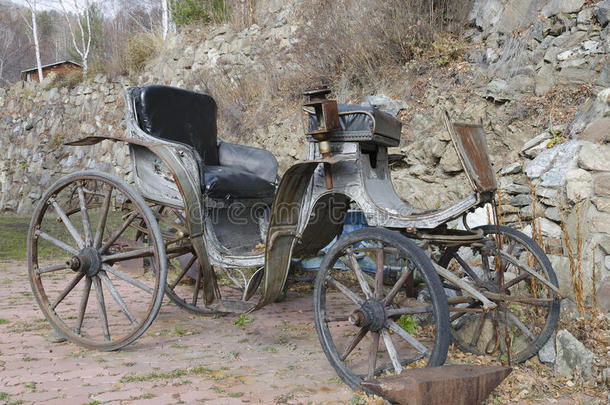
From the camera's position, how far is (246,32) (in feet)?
40.3

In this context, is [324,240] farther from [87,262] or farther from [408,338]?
[87,262]

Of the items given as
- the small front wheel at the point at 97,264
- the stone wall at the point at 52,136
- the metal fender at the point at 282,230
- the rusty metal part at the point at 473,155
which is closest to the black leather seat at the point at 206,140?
the small front wheel at the point at 97,264

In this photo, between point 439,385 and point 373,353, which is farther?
point 373,353

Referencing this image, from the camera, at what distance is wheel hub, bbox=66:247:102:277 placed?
3.45m

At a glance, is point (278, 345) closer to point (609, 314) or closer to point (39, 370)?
point (39, 370)

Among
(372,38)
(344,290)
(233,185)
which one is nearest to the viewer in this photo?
(344,290)

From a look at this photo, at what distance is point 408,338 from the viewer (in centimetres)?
250

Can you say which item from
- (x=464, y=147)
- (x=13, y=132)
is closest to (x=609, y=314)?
(x=464, y=147)

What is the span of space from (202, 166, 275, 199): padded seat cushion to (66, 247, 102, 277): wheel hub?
33.8 inches

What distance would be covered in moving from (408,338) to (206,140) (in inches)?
100

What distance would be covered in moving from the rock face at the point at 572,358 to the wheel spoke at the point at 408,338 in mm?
973

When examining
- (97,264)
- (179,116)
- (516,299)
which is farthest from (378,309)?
(179,116)

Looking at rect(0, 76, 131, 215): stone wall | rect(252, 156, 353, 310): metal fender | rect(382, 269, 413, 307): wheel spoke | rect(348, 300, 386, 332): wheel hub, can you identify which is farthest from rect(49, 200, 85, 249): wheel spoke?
rect(0, 76, 131, 215): stone wall

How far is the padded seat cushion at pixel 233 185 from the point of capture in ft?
12.0
